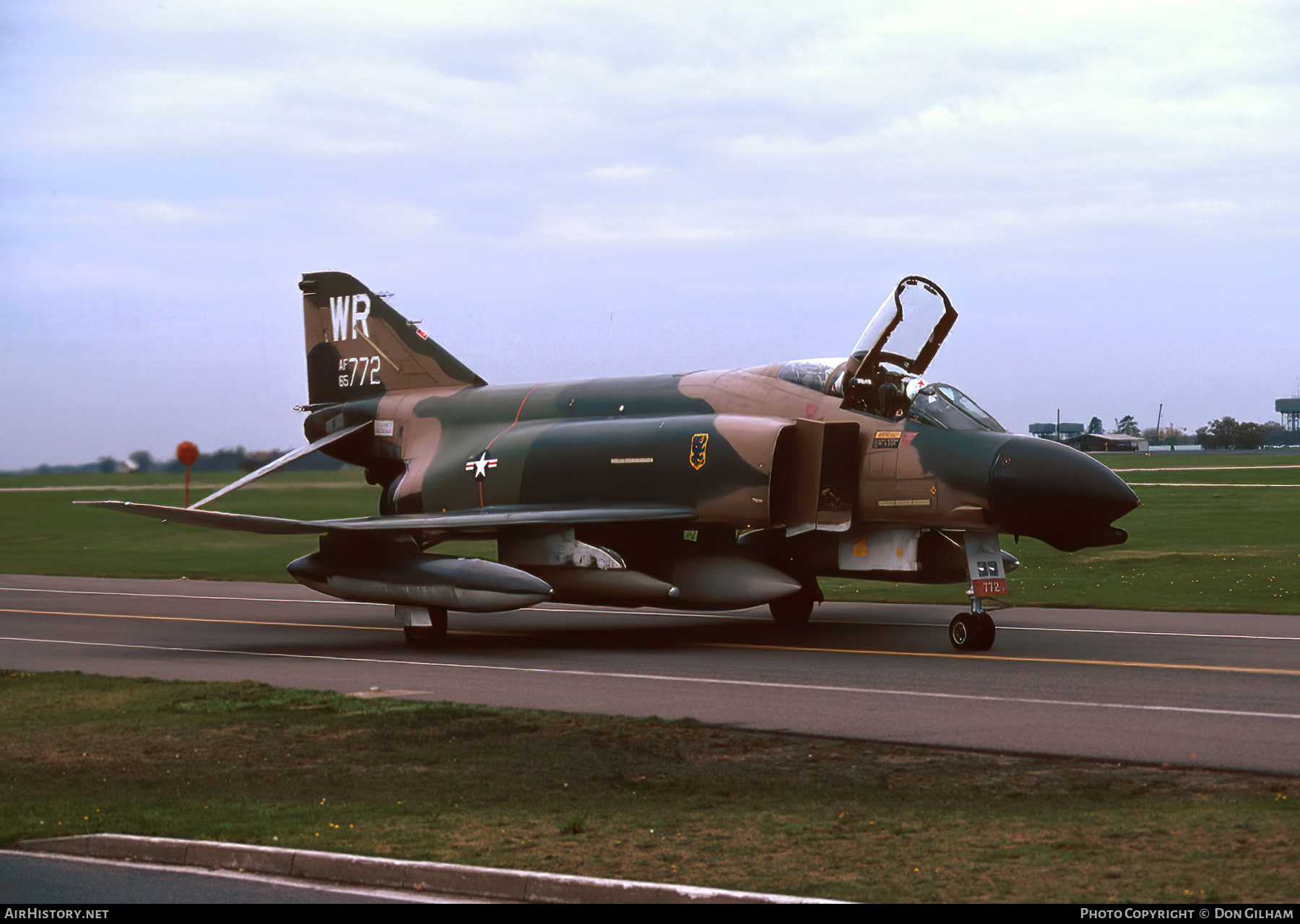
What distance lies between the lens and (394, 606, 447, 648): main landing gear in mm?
18109

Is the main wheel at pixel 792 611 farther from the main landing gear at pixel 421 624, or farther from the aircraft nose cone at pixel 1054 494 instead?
the main landing gear at pixel 421 624

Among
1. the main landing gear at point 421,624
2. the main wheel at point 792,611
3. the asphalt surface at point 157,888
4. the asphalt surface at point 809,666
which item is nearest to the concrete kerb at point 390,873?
the asphalt surface at point 157,888

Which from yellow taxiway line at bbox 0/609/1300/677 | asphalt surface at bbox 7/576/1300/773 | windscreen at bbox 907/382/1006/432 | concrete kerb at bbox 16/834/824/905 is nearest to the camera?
concrete kerb at bbox 16/834/824/905

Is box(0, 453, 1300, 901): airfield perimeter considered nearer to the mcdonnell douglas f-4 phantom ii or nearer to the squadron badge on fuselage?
the mcdonnell douglas f-4 phantom ii

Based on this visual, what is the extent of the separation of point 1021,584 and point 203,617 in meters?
13.8

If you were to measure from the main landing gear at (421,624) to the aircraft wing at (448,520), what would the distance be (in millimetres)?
1032

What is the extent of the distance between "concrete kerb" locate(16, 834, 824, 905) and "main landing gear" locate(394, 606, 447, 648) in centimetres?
1042

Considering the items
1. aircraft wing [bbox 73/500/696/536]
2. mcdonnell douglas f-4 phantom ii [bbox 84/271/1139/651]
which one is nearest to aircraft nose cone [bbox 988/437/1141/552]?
mcdonnell douglas f-4 phantom ii [bbox 84/271/1139/651]

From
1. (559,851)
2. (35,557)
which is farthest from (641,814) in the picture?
(35,557)

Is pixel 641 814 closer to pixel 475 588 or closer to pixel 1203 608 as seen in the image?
pixel 475 588

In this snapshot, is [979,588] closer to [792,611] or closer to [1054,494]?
[1054,494]

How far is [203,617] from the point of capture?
22.0 metres

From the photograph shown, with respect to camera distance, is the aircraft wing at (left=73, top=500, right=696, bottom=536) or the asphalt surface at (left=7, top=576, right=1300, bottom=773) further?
the aircraft wing at (left=73, top=500, right=696, bottom=536)

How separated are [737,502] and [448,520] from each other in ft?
12.3
